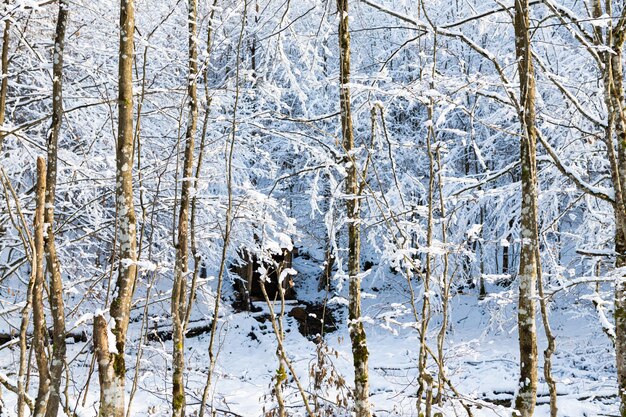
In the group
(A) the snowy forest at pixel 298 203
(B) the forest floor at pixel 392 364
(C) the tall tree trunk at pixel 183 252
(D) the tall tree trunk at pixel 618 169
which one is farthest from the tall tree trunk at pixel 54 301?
(D) the tall tree trunk at pixel 618 169

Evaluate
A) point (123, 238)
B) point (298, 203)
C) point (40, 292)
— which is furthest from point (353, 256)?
point (298, 203)

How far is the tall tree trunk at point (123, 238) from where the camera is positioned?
2867 millimetres

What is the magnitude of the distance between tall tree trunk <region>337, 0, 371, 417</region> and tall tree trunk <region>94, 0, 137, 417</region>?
4.97ft

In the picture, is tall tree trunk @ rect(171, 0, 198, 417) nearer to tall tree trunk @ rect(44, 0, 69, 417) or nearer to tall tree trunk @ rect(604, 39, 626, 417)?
tall tree trunk @ rect(44, 0, 69, 417)

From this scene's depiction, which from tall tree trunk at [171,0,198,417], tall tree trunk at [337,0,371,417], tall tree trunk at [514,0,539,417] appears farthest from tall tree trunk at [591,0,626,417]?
tall tree trunk at [171,0,198,417]

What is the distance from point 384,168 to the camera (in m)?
14.7

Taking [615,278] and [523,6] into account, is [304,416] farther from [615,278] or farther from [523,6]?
[523,6]

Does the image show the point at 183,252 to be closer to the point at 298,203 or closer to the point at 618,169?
the point at 618,169

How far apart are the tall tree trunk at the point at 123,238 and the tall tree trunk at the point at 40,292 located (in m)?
0.27

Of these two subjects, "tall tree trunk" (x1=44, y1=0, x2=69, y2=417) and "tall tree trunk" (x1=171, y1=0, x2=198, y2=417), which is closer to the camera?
"tall tree trunk" (x1=44, y1=0, x2=69, y2=417)

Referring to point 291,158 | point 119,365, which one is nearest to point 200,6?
point 119,365

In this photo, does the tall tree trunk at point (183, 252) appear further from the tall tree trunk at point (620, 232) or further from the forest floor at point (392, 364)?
the tall tree trunk at point (620, 232)

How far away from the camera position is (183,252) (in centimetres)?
438

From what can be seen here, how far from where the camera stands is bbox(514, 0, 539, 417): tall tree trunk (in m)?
3.68
